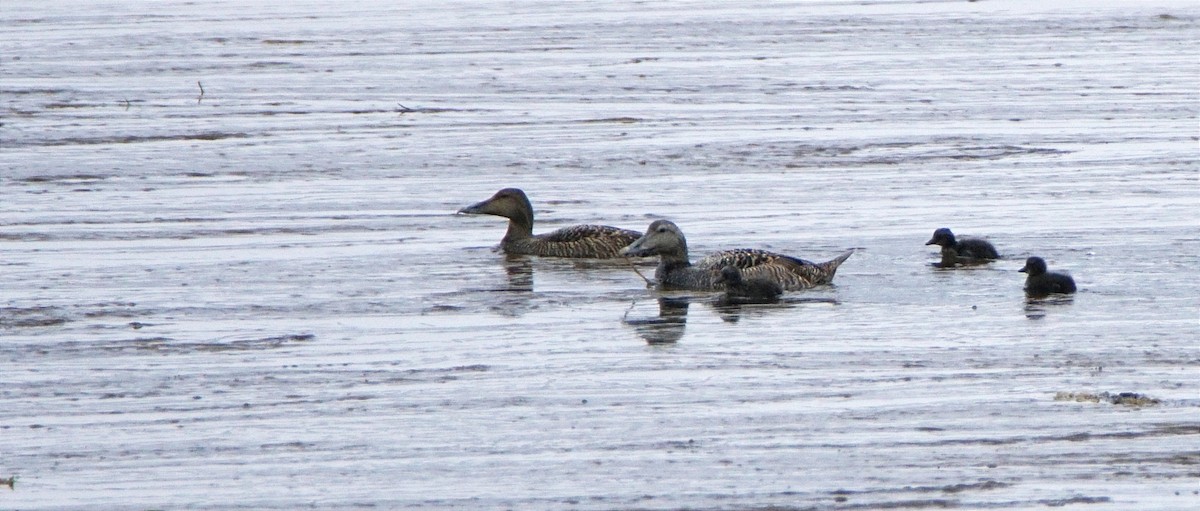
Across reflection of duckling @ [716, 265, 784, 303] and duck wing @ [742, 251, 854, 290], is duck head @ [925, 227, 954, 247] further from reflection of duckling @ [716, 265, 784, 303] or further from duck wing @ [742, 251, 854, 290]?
reflection of duckling @ [716, 265, 784, 303]

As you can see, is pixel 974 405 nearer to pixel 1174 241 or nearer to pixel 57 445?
pixel 57 445

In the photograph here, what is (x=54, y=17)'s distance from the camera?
34.0 metres

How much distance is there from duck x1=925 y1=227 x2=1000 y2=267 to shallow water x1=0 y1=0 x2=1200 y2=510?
17 cm

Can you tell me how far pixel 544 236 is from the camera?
15516 millimetres

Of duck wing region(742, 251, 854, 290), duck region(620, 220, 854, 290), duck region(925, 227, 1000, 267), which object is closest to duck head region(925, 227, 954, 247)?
duck region(925, 227, 1000, 267)

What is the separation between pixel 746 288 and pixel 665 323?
33.5 inches

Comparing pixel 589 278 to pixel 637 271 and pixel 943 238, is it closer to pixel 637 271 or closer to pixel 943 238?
pixel 637 271

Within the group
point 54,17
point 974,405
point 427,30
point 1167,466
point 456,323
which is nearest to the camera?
point 1167,466

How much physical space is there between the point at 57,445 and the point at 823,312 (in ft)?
16.5

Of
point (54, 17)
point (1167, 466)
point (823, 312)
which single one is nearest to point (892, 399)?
point (1167, 466)

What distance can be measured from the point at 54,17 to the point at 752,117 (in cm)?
1592

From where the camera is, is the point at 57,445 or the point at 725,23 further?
the point at 725,23

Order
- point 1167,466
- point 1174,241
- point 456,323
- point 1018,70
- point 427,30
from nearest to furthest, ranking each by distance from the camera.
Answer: point 1167,466 → point 456,323 → point 1174,241 → point 1018,70 → point 427,30

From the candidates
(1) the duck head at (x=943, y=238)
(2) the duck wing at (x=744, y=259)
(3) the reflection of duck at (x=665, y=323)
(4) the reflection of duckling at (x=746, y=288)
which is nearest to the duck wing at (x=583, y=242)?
(2) the duck wing at (x=744, y=259)
